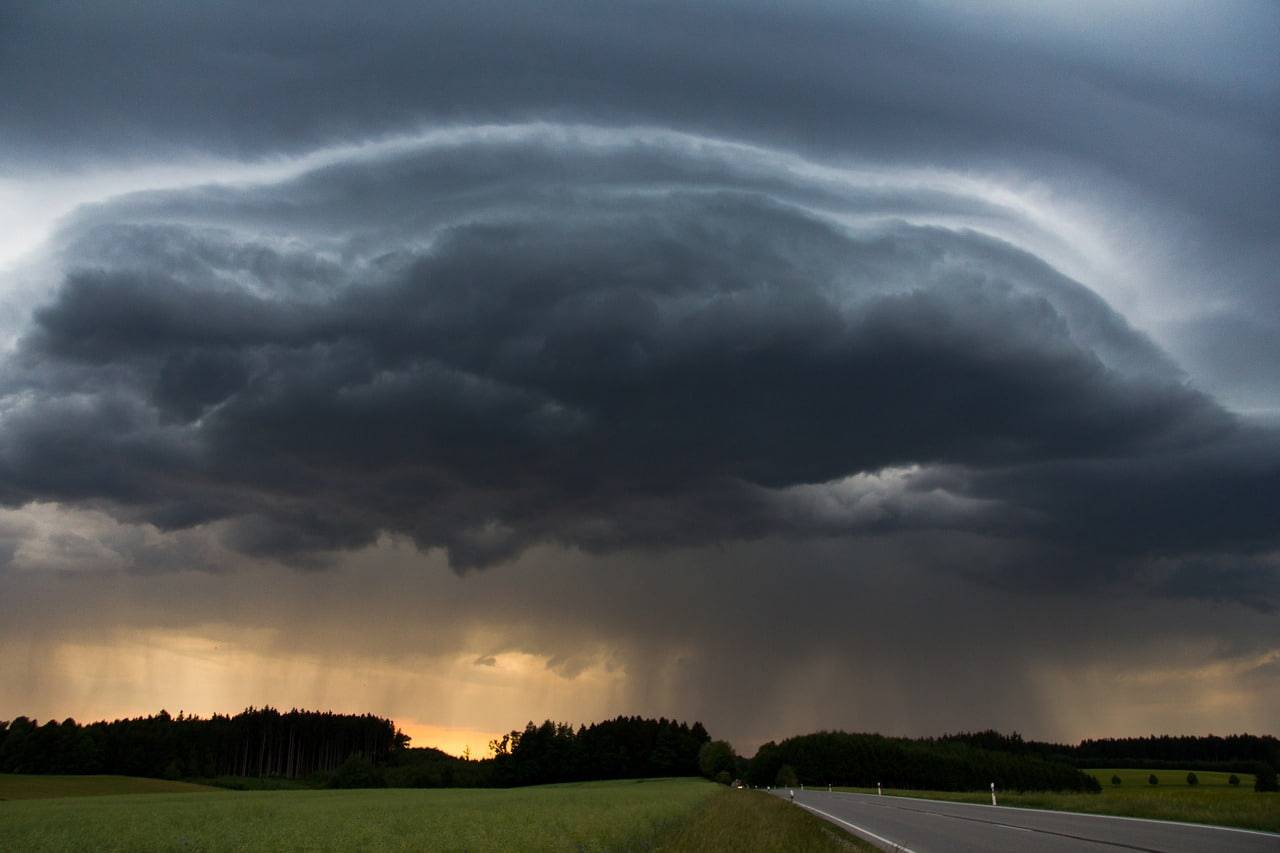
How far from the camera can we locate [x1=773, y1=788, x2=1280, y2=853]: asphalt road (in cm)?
1923

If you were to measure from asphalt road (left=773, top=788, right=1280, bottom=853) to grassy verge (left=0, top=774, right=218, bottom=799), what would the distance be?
88947 mm

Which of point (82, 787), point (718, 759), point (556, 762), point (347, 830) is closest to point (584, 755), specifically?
point (556, 762)

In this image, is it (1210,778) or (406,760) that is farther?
(406,760)

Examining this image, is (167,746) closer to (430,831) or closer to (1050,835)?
(430,831)

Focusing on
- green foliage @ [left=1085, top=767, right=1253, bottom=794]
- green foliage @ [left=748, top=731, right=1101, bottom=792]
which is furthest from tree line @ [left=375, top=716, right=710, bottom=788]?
green foliage @ [left=1085, top=767, right=1253, bottom=794]

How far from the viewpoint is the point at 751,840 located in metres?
25.2

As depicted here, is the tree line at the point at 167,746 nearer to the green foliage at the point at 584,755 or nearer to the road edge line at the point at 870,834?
the green foliage at the point at 584,755

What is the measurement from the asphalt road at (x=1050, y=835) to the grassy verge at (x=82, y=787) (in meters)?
88.9

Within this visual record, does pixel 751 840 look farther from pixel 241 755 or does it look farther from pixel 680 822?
pixel 241 755

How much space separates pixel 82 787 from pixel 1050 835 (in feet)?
387

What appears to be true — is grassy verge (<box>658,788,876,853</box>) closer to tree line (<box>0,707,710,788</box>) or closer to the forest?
the forest

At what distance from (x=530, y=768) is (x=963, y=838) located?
160459 millimetres

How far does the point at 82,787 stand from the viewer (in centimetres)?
10862

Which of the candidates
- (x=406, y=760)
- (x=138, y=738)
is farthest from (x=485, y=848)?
(x=406, y=760)
